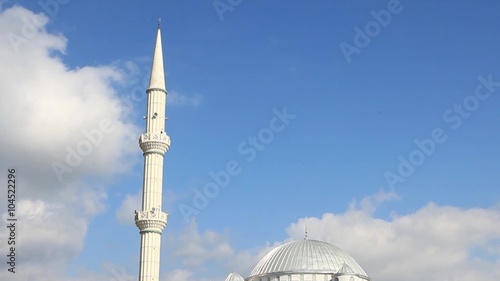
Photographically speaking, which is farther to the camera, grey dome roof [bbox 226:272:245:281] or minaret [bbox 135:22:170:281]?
grey dome roof [bbox 226:272:245:281]

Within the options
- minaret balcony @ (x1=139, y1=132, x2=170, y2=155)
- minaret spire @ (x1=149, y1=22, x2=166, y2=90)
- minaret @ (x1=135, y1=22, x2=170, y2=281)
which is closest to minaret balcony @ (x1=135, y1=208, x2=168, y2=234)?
minaret @ (x1=135, y1=22, x2=170, y2=281)

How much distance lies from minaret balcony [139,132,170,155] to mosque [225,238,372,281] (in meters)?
21.8

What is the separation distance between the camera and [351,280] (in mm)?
65312

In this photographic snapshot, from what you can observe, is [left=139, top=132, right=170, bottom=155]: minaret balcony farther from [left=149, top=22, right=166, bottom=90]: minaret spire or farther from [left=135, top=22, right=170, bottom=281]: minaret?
[left=149, top=22, right=166, bottom=90]: minaret spire

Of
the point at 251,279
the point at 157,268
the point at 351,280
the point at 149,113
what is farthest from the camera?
the point at 251,279

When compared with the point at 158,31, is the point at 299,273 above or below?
below

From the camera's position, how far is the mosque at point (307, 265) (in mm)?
67375

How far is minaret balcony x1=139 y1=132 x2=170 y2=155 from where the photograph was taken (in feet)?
170

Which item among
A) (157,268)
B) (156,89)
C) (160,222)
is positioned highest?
(156,89)

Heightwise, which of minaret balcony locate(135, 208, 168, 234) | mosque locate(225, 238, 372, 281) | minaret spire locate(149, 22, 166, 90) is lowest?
minaret balcony locate(135, 208, 168, 234)

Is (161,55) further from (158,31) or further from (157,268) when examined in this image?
(157,268)

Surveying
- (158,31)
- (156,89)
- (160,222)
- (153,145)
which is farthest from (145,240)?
(158,31)

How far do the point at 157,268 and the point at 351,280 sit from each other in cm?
2255

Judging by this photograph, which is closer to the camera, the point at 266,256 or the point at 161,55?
the point at 161,55
